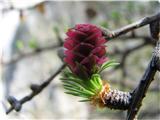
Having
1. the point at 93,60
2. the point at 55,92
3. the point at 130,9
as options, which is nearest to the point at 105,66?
the point at 93,60

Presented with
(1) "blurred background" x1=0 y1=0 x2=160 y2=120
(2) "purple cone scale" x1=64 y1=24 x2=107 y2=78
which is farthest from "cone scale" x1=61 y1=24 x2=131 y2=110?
(1) "blurred background" x1=0 y1=0 x2=160 y2=120

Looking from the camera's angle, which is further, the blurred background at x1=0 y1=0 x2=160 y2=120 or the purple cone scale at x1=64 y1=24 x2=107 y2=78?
the blurred background at x1=0 y1=0 x2=160 y2=120

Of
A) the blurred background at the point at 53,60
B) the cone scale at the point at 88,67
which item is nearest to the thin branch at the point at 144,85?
the cone scale at the point at 88,67

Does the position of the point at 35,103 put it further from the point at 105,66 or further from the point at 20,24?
the point at 105,66

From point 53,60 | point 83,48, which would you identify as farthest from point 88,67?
point 53,60

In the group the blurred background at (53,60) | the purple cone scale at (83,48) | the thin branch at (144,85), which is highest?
the purple cone scale at (83,48)

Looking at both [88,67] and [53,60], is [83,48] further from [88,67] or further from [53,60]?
[53,60]

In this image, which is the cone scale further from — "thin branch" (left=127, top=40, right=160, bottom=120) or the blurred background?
the blurred background

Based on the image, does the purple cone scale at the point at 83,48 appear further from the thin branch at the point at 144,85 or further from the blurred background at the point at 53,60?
the blurred background at the point at 53,60
